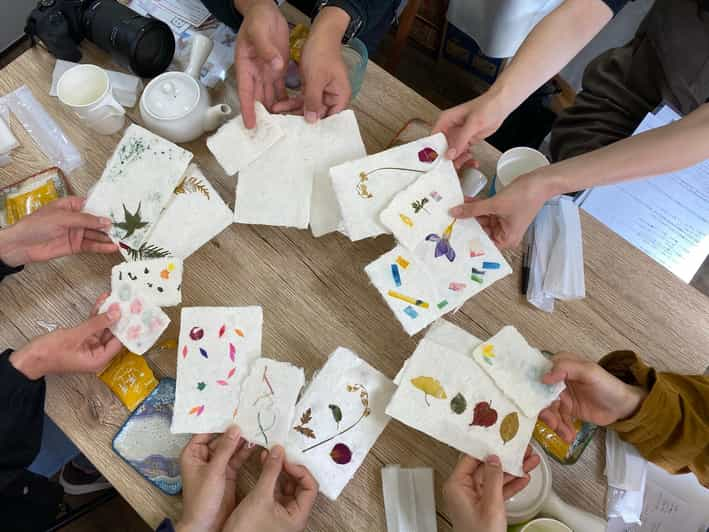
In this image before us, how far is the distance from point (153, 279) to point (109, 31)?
1.70 ft

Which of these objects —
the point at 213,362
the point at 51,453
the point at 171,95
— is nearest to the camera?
the point at 213,362

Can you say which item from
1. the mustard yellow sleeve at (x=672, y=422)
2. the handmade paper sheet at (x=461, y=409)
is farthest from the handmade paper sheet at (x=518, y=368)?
the mustard yellow sleeve at (x=672, y=422)

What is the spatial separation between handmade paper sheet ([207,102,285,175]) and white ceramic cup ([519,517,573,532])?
77cm

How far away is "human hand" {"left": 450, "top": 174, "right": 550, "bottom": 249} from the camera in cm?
88

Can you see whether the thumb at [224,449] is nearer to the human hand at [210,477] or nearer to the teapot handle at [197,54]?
the human hand at [210,477]

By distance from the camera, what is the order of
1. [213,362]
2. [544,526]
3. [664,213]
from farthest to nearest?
[664,213], [213,362], [544,526]

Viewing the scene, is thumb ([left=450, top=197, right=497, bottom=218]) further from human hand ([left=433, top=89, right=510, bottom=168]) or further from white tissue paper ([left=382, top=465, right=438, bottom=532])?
white tissue paper ([left=382, top=465, right=438, bottom=532])

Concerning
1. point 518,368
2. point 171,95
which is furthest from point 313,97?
point 518,368

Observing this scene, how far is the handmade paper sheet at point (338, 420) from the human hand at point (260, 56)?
50cm

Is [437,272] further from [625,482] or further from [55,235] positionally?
[55,235]

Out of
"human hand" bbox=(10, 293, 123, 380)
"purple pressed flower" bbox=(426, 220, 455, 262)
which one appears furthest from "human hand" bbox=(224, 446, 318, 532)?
"purple pressed flower" bbox=(426, 220, 455, 262)

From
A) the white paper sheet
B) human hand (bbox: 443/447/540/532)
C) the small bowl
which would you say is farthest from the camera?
the white paper sheet

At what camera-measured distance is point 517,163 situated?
985mm

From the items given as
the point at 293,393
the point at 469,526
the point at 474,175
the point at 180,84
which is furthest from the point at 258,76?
the point at 469,526
